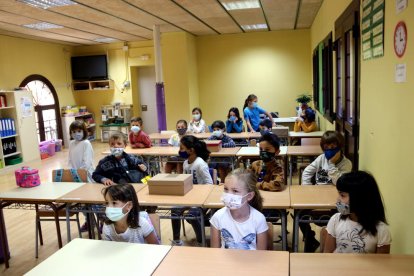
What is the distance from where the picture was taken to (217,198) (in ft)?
9.81

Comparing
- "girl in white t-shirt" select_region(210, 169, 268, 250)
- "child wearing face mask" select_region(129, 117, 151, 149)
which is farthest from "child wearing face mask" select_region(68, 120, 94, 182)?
"girl in white t-shirt" select_region(210, 169, 268, 250)

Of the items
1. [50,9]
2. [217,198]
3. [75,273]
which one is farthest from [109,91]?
[75,273]

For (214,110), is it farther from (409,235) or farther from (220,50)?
(409,235)

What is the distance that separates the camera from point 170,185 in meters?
3.17

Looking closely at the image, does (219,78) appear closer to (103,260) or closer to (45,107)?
(45,107)

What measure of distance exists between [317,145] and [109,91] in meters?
7.74

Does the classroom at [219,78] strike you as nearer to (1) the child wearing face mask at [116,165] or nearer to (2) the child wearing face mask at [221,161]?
(1) the child wearing face mask at [116,165]

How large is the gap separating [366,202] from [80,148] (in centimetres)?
350

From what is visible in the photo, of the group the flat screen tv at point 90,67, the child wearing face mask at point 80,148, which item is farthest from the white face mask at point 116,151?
the flat screen tv at point 90,67

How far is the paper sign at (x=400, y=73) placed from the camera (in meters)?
2.29

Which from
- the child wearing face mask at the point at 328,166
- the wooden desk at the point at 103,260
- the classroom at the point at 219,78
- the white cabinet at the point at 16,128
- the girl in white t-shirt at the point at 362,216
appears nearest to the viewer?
the wooden desk at the point at 103,260

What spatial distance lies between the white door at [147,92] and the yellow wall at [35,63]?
2.13m

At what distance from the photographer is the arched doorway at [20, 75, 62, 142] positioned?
9.77 meters

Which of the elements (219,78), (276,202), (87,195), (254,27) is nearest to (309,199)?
(276,202)
